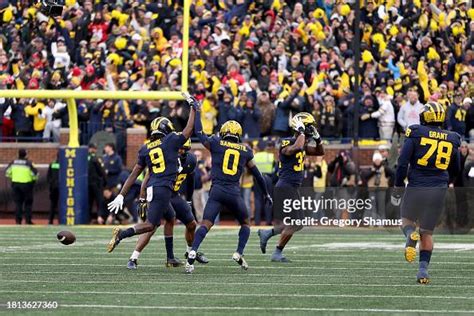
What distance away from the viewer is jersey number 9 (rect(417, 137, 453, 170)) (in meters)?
13.0

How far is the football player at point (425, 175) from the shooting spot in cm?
1293

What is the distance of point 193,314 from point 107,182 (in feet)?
47.8

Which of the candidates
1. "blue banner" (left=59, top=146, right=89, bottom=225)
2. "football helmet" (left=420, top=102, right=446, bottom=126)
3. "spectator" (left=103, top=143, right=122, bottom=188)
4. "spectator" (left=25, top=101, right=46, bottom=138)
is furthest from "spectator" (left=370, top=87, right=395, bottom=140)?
"football helmet" (left=420, top=102, right=446, bottom=126)

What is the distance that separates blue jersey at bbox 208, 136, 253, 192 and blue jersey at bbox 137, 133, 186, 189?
1.21ft

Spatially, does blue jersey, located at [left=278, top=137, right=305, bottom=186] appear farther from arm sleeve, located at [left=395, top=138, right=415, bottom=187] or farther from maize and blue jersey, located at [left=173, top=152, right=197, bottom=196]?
arm sleeve, located at [left=395, top=138, right=415, bottom=187]

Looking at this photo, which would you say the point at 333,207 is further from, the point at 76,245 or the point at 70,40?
the point at 70,40

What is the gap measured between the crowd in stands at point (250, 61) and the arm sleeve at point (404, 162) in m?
11.0

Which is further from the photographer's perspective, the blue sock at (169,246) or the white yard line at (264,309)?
the blue sock at (169,246)

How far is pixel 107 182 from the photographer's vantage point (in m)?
25.1

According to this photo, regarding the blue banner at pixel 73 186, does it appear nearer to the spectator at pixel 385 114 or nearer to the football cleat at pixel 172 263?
the spectator at pixel 385 114

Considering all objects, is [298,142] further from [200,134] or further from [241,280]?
[241,280]

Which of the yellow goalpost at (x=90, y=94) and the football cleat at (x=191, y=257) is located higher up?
the yellow goalpost at (x=90, y=94)

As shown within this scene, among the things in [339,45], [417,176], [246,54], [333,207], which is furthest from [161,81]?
[417,176]

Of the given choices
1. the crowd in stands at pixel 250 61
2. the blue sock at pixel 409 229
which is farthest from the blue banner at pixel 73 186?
the blue sock at pixel 409 229
